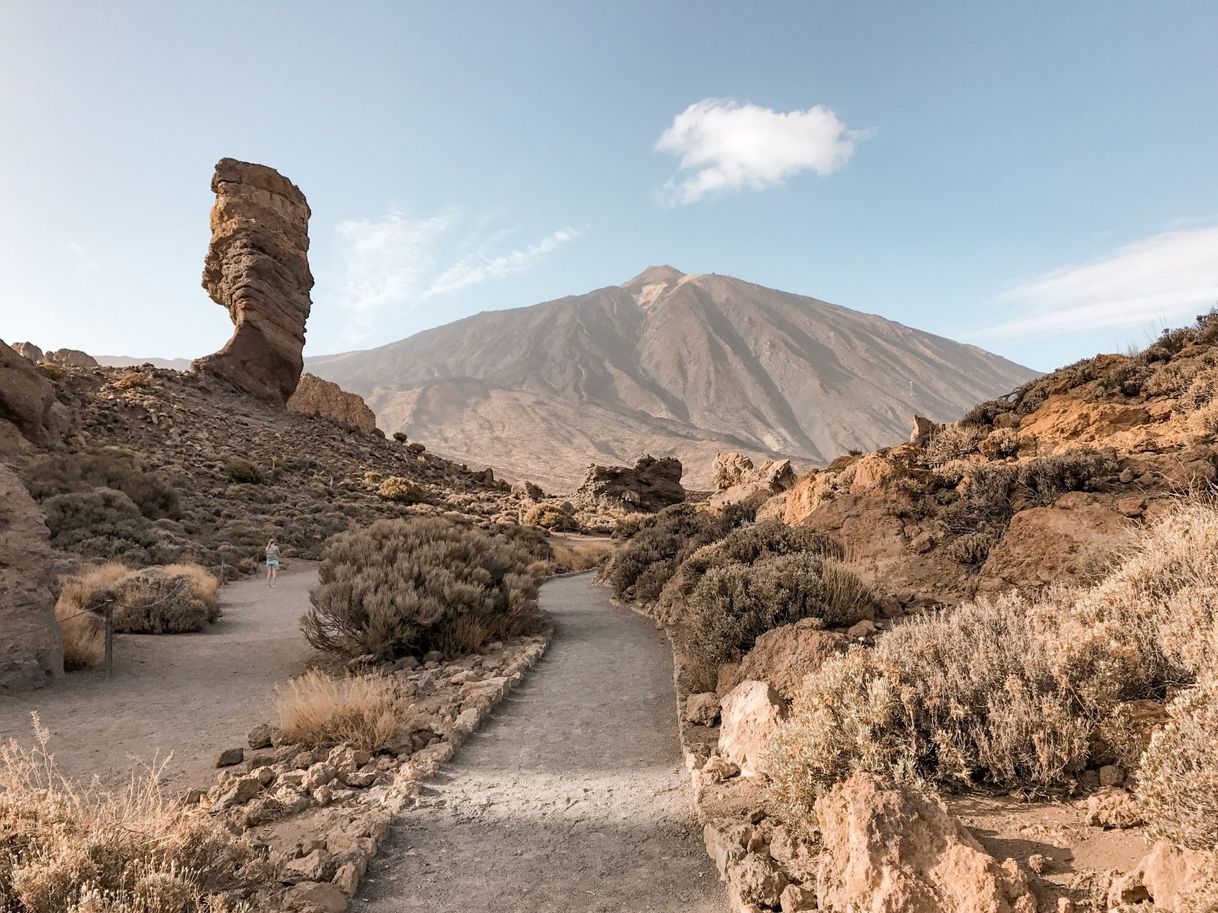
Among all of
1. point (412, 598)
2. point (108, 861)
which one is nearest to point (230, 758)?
point (108, 861)

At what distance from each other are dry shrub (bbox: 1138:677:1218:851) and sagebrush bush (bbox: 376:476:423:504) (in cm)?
3129

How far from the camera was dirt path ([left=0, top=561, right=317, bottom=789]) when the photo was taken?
18.4 ft

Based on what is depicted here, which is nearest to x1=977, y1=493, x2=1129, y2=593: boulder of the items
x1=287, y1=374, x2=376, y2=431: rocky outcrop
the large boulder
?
the large boulder

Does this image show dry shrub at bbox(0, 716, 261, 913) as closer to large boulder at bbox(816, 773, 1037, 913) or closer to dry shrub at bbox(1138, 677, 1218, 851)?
large boulder at bbox(816, 773, 1037, 913)

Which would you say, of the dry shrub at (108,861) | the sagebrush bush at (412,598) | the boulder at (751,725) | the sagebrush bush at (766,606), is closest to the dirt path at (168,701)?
the sagebrush bush at (412,598)

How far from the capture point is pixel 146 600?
10641 millimetres

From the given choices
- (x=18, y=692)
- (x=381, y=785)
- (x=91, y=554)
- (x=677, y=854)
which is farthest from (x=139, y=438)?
(x=677, y=854)

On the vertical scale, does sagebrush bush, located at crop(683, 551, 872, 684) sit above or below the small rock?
above

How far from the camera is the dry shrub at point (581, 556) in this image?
2216 centimetres

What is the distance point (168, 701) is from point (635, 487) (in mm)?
35055

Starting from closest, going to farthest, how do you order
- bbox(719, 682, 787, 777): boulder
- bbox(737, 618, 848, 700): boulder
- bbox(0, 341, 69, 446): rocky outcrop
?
1. bbox(719, 682, 787, 777): boulder
2. bbox(737, 618, 848, 700): boulder
3. bbox(0, 341, 69, 446): rocky outcrop

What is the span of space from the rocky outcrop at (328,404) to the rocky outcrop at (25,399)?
56.0ft

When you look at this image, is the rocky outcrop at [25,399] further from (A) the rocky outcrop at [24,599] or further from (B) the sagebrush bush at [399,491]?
(A) the rocky outcrop at [24,599]

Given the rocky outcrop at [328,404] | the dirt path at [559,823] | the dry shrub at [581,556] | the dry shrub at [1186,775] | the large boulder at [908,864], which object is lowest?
the dry shrub at [581,556]
